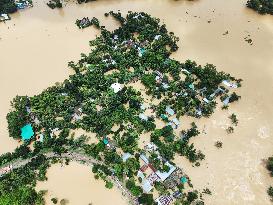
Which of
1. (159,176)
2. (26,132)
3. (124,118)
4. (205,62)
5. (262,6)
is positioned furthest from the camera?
(262,6)

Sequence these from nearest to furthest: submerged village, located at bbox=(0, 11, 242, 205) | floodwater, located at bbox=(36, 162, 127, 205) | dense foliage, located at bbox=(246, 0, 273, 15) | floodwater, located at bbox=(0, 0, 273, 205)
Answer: floodwater, located at bbox=(36, 162, 127, 205) < submerged village, located at bbox=(0, 11, 242, 205) < floodwater, located at bbox=(0, 0, 273, 205) < dense foliage, located at bbox=(246, 0, 273, 15)

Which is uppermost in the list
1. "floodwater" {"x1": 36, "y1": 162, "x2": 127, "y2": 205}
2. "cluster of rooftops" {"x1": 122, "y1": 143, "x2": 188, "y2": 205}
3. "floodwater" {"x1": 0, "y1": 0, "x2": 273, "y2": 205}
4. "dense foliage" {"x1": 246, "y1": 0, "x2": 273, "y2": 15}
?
"dense foliage" {"x1": 246, "y1": 0, "x2": 273, "y2": 15}

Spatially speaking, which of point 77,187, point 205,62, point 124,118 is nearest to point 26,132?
point 77,187

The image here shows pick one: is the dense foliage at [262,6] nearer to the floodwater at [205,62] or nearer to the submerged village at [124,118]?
the floodwater at [205,62]

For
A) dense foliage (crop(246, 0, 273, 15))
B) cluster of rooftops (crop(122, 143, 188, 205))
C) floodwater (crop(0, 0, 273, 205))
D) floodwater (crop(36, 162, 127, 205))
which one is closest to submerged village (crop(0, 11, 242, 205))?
cluster of rooftops (crop(122, 143, 188, 205))

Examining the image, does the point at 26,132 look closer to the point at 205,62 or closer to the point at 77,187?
the point at 77,187

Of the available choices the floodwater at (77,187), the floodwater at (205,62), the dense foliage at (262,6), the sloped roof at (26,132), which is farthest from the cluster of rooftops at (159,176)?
the dense foliage at (262,6)

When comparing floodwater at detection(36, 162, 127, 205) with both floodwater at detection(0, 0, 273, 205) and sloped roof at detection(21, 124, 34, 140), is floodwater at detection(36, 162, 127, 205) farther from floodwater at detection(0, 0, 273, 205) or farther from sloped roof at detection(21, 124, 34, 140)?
sloped roof at detection(21, 124, 34, 140)
